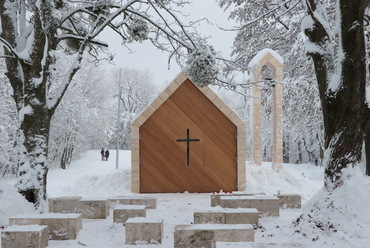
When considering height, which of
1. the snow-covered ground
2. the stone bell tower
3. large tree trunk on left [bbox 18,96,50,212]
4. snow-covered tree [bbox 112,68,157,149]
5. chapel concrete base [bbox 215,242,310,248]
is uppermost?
snow-covered tree [bbox 112,68,157,149]

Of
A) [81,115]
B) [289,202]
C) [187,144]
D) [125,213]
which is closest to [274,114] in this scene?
[187,144]

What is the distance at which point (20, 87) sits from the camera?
881cm

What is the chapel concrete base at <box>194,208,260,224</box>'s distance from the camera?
7203mm

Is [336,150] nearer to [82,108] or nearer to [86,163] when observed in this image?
[82,108]

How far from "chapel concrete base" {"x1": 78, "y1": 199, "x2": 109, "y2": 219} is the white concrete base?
0.68 ft

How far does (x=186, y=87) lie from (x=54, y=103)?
18.7 feet

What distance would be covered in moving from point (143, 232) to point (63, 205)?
11.2 ft

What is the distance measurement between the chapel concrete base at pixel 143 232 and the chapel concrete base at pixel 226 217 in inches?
46.9

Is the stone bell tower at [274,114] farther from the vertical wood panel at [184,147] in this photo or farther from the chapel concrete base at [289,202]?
the chapel concrete base at [289,202]

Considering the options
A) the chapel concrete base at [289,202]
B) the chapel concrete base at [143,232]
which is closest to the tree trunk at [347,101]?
the chapel concrete base at [289,202]

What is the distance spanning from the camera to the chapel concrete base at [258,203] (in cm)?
845

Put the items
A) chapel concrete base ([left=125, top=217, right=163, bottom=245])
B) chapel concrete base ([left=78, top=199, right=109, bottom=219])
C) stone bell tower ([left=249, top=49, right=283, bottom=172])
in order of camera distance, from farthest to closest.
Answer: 1. stone bell tower ([left=249, top=49, right=283, bottom=172])
2. chapel concrete base ([left=78, top=199, right=109, bottom=219])
3. chapel concrete base ([left=125, top=217, right=163, bottom=245])

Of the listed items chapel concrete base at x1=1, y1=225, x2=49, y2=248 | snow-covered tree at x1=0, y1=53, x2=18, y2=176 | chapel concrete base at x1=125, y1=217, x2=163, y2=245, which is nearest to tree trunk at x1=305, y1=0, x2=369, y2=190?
chapel concrete base at x1=125, y1=217, x2=163, y2=245

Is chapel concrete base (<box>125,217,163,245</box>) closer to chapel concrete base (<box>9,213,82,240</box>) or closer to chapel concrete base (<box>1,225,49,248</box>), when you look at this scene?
chapel concrete base (<box>9,213,82,240</box>)
